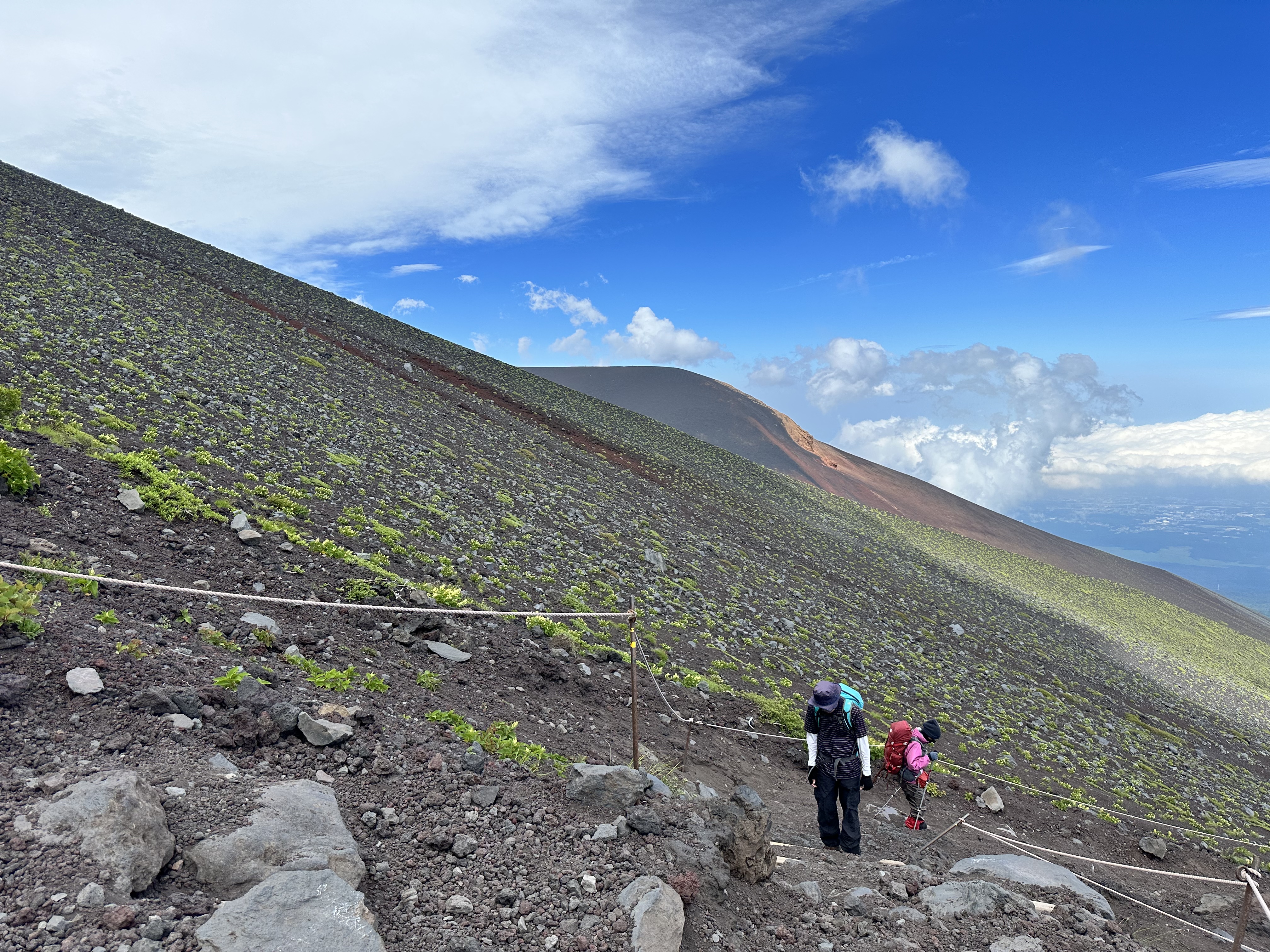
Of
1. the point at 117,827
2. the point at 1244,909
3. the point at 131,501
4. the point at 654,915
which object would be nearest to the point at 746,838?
the point at 654,915

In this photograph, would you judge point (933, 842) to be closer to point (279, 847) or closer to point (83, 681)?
point (279, 847)

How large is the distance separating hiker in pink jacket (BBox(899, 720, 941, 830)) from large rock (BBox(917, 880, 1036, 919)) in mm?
4153

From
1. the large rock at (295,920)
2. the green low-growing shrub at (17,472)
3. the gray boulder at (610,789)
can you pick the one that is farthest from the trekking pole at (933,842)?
the green low-growing shrub at (17,472)

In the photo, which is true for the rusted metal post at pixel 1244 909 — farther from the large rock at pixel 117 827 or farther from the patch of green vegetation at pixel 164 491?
the patch of green vegetation at pixel 164 491

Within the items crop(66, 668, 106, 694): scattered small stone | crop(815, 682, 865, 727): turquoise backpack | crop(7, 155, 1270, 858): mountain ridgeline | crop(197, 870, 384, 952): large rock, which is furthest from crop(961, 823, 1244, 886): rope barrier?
crop(66, 668, 106, 694): scattered small stone

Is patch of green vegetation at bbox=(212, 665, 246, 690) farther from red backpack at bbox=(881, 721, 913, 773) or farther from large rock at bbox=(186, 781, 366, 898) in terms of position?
red backpack at bbox=(881, 721, 913, 773)

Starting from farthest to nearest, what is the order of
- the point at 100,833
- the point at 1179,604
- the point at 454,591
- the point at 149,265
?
1. the point at 1179,604
2. the point at 149,265
3. the point at 454,591
4. the point at 100,833

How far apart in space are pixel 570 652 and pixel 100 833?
8625 millimetres

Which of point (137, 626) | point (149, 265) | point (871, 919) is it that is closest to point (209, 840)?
point (137, 626)

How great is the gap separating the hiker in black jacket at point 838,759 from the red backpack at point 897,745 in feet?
10.6

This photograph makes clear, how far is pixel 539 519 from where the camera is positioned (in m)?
20.8

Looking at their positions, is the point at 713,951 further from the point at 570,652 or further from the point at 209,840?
the point at 570,652

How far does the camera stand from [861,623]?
81.3 ft

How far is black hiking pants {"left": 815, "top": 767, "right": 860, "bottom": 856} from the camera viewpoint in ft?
29.0
